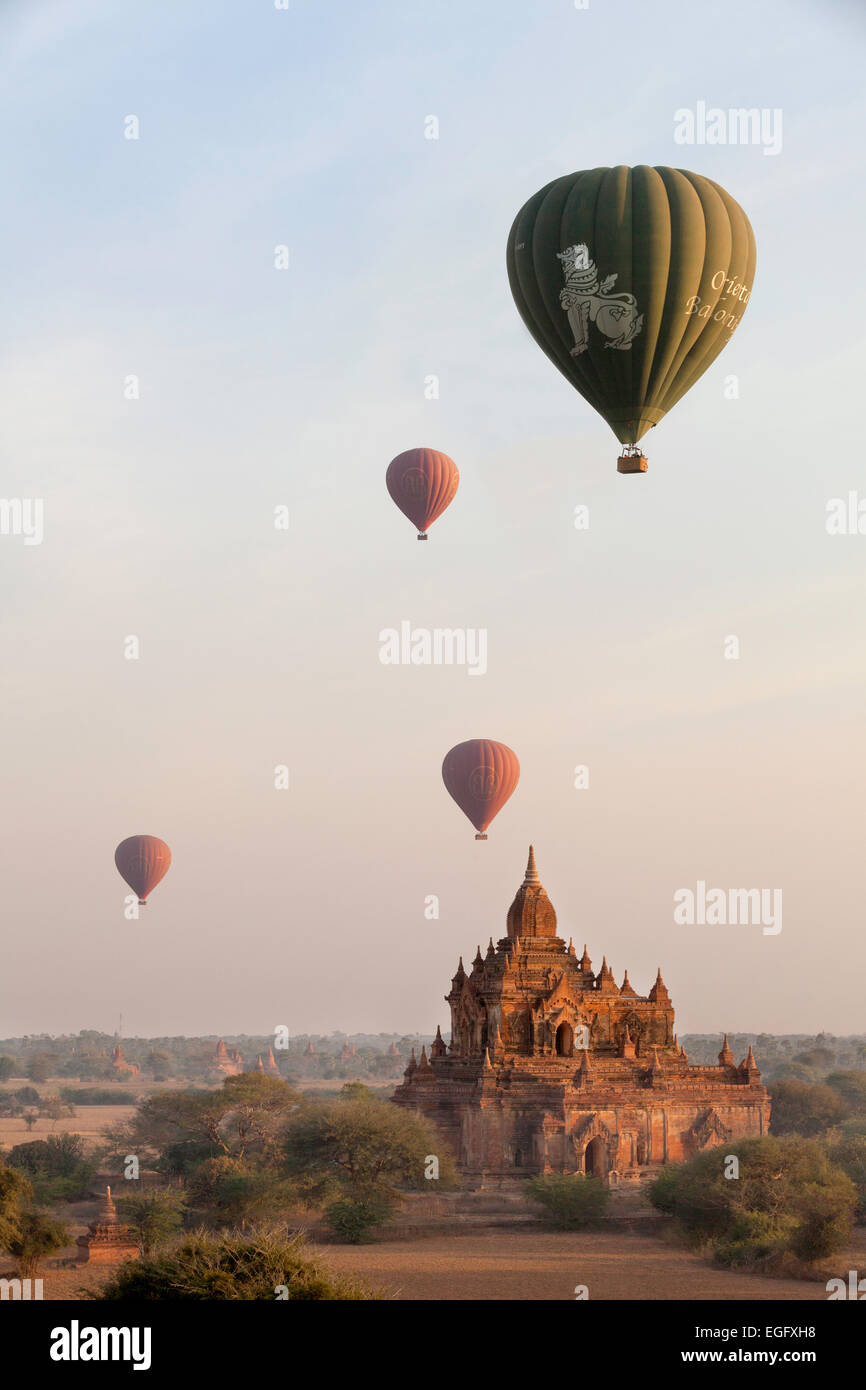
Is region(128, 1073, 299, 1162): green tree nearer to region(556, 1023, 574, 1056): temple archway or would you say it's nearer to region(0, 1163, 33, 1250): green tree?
region(556, 1023, 574, 1056): temple archway

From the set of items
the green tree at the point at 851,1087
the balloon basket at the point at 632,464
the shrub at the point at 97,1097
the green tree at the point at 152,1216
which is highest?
the balloon basket at the point at 632,464

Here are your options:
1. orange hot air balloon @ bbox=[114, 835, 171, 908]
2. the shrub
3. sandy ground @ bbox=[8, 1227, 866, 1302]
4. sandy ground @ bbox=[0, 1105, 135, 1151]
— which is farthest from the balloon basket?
the shrub

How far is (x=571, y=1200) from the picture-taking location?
54.3 meters

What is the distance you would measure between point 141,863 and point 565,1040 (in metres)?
28.9

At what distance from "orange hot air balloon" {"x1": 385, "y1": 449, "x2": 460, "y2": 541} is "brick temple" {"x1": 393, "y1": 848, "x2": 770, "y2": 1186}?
12193 millimetres

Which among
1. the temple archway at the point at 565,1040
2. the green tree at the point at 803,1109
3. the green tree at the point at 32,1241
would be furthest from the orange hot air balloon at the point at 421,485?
the green tree at the point at 803,1109

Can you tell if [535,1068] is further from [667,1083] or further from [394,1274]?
[394,1274]

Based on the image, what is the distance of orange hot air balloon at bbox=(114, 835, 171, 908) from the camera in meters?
85.9

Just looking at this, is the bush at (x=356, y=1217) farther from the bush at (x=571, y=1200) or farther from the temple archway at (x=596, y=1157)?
the temple archway at (x=596, y=1157)

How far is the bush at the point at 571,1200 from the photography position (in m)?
54.0

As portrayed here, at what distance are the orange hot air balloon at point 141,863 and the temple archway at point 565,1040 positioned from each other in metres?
28.3
